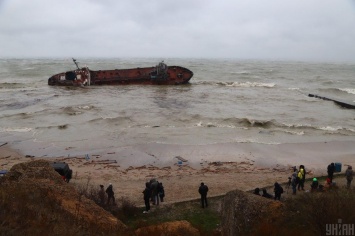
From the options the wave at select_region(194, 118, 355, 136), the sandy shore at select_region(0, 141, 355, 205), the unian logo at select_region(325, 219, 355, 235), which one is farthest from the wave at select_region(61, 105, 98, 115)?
the unian logo at select_region(325, 219, 355, 235)

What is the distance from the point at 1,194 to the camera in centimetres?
737

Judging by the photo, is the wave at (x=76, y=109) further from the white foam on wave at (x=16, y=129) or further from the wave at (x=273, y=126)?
the wave at (x=273, y=126)

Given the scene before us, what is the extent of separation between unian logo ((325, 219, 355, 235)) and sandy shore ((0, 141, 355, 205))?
21.7 feet

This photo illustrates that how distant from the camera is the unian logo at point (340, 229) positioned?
20.4ft

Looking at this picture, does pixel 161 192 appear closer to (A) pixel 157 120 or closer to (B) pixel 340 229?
(B) pixel 340 229

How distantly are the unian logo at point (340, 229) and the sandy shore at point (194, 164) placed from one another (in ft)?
21.7

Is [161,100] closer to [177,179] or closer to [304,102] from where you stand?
[304,102]

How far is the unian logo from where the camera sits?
620cm

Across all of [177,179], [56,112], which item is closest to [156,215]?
[177,179]

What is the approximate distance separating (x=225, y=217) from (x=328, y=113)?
26.0 meters

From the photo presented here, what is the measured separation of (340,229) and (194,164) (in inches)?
449

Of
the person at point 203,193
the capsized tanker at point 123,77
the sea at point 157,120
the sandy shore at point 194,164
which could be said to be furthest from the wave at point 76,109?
the person at point 203,193

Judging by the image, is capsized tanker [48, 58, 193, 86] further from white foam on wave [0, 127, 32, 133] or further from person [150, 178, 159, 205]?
person [150, 178, 159, 205]

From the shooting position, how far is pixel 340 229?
6.35m
